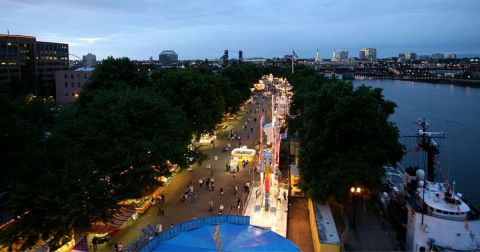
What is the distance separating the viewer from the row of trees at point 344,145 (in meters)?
24.2

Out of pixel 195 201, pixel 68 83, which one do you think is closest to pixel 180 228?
pixel 195 201

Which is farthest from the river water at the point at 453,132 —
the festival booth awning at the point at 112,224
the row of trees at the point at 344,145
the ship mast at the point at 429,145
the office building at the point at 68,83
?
the office building at the point at 68,83

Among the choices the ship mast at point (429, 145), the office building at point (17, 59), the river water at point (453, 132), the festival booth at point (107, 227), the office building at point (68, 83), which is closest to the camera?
the festival booth at point (107, 227)

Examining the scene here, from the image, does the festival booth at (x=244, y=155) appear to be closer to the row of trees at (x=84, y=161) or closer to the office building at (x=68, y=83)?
the row of trees at (x=84, y=161)

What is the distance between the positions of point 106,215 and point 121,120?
692 cm

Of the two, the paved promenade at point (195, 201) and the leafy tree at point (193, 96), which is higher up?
the leafy tree at point (193, 96)

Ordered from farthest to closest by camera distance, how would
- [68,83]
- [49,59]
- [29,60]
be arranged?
[49,59]
[29,60]
[68,83]

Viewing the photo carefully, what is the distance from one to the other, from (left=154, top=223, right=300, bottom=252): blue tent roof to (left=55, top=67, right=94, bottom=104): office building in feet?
228

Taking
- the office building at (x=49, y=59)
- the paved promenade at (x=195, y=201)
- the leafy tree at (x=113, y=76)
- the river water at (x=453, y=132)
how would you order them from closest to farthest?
the paved promenade at (x=195, y=201)
the leafy tree at (x=113, y=76)
the river water at (x=453, y=132)
the office building at (x=49, y=59)

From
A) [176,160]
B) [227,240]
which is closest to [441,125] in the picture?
[176,160]

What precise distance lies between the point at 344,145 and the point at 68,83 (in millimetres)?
66618

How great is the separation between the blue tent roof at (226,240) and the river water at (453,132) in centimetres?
1890

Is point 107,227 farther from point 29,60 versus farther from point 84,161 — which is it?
point 29,60

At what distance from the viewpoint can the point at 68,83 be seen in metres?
79.1
